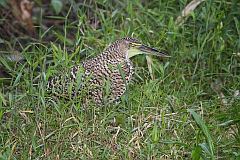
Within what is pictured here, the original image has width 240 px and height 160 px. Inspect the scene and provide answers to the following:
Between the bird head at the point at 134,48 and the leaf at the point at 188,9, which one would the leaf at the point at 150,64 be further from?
the leaf at the point at 188,9

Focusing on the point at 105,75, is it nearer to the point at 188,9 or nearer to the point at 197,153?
the point at 197,153

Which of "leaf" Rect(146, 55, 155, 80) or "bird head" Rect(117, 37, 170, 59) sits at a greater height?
"bird head" Rect(117, 37, 170, 59)

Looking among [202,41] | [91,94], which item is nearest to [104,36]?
[202,41]

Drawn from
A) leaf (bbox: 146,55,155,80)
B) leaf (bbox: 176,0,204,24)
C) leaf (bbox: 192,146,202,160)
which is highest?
leaf (bbox: 192,146,202,160)

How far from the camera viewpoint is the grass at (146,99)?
16.8ft

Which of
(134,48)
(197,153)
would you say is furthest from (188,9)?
(197,153)

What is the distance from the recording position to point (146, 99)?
226 inches

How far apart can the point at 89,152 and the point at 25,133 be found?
449 millimetres

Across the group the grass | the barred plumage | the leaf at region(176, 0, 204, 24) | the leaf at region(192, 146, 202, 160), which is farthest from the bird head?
the leaf at region(192, 146, 202, 160)

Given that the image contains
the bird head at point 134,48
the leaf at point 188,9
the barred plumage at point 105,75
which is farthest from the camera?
the leaf at point 188,9

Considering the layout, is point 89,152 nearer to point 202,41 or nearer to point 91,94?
point 91,94

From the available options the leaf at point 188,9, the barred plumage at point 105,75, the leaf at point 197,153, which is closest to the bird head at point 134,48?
the barred plumage at point 105,75

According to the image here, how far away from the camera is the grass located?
5125mm

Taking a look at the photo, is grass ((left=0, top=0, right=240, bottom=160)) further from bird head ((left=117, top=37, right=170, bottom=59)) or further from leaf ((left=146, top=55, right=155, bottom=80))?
bird head ((left=117, top=37, right=170, bottom=59))
